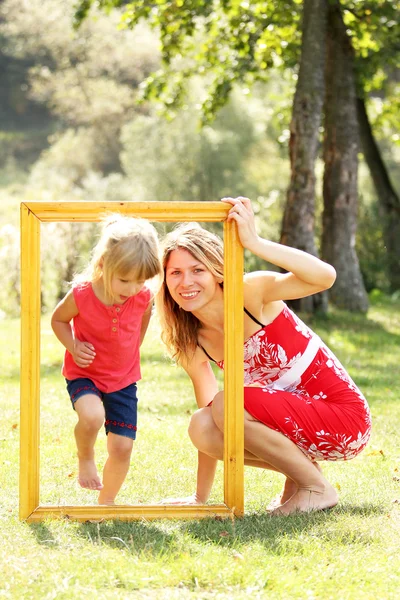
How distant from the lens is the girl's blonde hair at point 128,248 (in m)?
3.73

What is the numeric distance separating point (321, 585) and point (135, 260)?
1.53m

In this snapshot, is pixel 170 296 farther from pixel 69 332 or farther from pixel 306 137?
pixel 306 137

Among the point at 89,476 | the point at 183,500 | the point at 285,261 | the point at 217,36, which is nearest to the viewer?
the point at 285,261

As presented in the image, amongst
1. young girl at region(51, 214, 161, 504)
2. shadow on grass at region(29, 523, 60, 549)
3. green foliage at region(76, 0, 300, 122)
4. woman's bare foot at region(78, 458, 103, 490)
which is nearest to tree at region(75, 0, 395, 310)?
green foliage at region(76, 0, 300, 122)

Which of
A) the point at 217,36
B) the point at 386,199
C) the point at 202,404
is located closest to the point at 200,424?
the point at 202,404

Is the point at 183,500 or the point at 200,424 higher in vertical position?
the point at 200,424

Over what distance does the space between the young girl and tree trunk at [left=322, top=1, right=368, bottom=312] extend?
8.97 meters

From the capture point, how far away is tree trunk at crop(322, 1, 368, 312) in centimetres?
1288

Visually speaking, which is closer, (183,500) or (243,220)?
(243,220)

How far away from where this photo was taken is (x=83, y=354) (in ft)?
12.9

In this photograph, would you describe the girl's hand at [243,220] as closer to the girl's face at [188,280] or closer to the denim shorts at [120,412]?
the girl's face at [188,280]

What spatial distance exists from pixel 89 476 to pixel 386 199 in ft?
47.6

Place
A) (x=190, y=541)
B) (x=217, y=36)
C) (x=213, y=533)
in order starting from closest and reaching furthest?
(x=190, y=541) < (x=213, y=533) < (x=217, y=36)

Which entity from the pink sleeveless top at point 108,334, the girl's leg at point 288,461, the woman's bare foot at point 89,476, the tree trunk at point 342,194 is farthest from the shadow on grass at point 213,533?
the tree trunk at point 342,194
